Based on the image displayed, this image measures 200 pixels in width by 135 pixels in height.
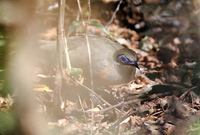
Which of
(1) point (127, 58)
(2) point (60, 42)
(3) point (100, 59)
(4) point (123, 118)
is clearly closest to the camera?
(2) point (60, 42)

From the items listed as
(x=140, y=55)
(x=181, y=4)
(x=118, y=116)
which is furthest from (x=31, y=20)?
(x=181, y=4)

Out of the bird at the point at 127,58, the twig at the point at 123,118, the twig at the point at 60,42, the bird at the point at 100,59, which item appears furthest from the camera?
the bird at the point at 127,58

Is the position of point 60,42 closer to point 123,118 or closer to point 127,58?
point 123,118

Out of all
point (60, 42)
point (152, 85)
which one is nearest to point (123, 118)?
point (152, 85)

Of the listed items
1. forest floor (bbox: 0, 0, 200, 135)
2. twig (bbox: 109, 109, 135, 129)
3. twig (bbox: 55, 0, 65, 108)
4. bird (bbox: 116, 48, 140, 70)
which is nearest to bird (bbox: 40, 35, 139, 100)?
bird (bbox: 116, 48, 140, 70)

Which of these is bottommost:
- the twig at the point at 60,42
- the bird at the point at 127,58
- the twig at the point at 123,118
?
the twig at the point at 123,118

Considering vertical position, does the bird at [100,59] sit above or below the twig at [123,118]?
above

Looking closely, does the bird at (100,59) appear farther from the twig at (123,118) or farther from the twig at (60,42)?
the twig at (60,42)

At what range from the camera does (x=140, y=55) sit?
17.5 ft

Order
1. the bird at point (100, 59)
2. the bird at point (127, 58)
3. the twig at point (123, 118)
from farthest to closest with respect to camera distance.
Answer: the bird at point (127, 58) < the bird at point (100, 59) < the twig at point (123, 118)

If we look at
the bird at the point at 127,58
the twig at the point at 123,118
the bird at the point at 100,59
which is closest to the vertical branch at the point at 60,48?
the twig at the point at 123,118

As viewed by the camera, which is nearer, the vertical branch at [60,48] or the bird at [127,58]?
the vertical branch at [60,48]

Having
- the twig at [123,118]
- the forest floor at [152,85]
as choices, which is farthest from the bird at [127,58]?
the twig at [123,118]

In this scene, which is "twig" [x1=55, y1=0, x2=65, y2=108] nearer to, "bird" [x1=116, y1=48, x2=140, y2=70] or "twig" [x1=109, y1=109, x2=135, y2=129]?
"twig" [x1=109, y1=109, x2=135, y2=129]
